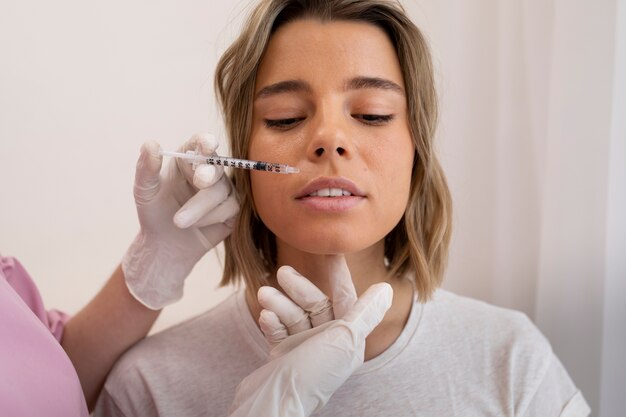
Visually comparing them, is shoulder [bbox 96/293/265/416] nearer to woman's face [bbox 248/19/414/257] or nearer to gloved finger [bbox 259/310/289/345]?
gloved finger [bbox 259/310/289/345]

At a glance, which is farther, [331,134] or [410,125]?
[410,125]

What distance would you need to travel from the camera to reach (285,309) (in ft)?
3.93

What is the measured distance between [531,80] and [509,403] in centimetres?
94

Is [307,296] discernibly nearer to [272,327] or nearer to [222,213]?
[272,327]

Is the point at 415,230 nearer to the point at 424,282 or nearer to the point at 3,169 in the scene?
the point at 424,282

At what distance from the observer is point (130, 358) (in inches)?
58.9

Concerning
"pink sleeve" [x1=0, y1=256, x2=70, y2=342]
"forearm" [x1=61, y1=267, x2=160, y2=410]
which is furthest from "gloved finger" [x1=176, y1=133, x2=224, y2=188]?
"pink sleeve" [x1=0, y1=256, x2=70, y2=342]

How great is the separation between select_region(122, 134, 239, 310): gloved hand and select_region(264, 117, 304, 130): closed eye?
0.47ft

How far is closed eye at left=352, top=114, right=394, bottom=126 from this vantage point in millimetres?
1303

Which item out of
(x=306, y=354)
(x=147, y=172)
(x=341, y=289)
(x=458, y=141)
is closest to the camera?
(x=306, y=354)

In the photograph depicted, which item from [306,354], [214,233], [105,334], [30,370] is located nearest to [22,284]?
[105,334]

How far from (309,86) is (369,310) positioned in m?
0.46

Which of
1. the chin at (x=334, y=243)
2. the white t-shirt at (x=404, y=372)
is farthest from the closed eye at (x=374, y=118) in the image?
the white t-shirt at (x=404, y=372)

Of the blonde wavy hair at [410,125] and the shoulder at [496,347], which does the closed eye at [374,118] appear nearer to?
the blonde wavy hair at [410,125]
